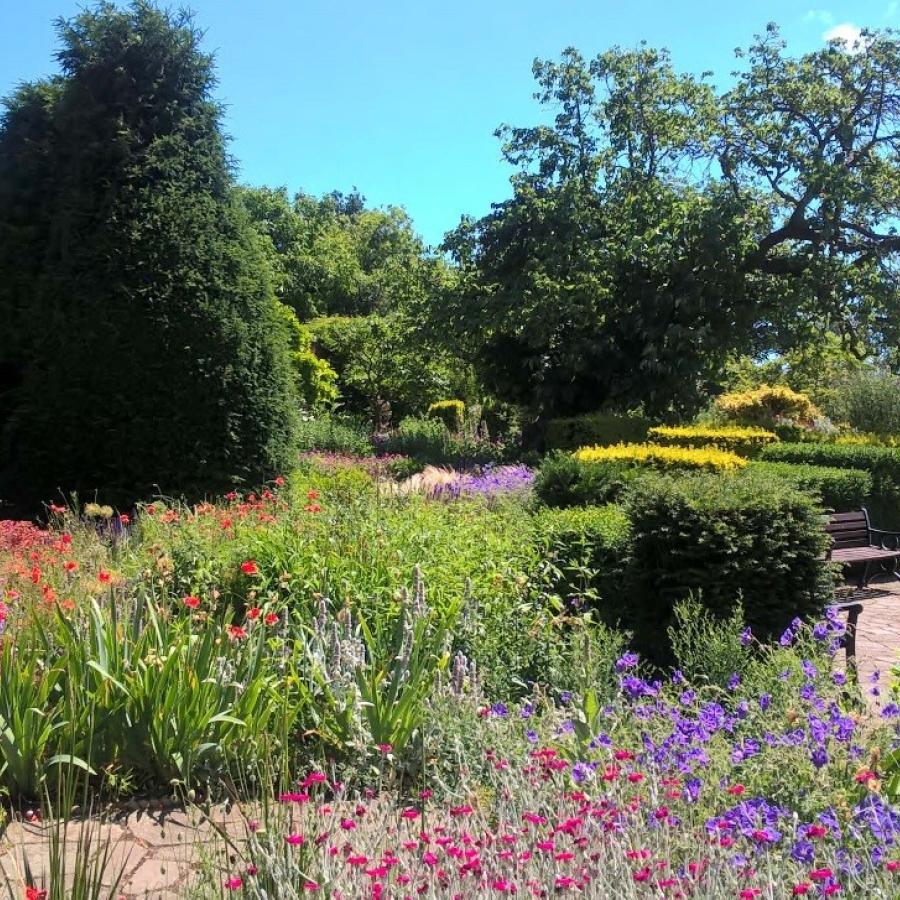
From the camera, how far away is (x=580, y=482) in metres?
8.73

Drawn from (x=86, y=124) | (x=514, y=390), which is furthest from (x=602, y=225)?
(x=86, y=124)

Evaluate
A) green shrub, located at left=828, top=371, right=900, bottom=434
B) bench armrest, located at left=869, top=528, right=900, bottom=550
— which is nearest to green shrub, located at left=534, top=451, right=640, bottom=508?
bench armrest, located at left=869, top=528, right=900, bottom=550

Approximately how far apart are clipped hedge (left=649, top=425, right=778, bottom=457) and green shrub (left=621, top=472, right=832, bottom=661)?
270 inches

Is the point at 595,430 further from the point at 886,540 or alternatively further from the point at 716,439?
the point at 886,540

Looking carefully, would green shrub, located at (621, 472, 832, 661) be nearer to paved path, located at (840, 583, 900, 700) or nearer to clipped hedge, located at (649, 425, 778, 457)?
paved path, located at (840, 583, 900, 700)

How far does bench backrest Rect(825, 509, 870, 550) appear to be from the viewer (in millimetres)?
7883

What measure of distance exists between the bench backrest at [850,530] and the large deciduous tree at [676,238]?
7537 millimetres

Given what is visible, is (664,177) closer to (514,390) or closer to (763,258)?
(763,258)

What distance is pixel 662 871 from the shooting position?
2008 millimetres

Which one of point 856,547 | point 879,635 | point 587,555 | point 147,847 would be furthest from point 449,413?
point 147,847

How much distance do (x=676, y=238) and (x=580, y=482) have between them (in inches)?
353

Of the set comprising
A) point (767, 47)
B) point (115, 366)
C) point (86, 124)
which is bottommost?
point (115, 366)

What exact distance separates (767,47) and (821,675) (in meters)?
16.3

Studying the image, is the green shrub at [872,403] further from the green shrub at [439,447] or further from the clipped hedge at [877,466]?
the clipped hedge at [877,466]
